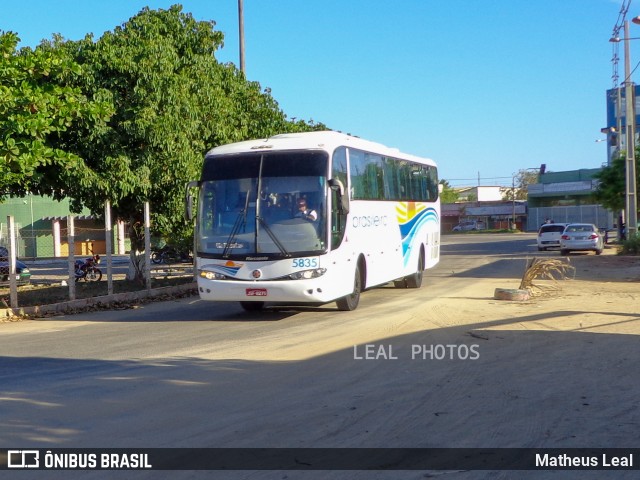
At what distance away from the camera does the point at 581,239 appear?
1454 inches

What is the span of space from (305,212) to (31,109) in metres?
6.16

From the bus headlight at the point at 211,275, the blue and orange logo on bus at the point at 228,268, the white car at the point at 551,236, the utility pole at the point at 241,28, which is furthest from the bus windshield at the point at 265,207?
the white car at the point at 551,236

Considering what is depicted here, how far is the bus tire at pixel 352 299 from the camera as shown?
16.0m

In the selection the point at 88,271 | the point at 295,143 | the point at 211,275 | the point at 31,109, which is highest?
the point at 31,109

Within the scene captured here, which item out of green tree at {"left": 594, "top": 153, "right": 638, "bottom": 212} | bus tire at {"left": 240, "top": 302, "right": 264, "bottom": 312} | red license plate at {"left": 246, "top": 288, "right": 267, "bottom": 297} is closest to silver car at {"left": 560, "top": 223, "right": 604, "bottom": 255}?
green tree at {"left": 594, "top": 153, "right": 638, "bottom": 212}

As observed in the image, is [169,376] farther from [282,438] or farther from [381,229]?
[381,229]

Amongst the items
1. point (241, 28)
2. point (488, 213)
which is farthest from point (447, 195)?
point (241, 28)

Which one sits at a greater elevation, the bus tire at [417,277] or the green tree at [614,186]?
the green tree at [614,186]

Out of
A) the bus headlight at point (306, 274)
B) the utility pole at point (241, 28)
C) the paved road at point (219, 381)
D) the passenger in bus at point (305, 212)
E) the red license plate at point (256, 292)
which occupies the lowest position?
the paved road at point (219, 381)

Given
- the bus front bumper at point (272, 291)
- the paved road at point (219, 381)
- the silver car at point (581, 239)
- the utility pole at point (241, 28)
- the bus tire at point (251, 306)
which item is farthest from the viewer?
the silver car at point (581, 239)

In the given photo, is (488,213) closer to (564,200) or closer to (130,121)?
(564,200)

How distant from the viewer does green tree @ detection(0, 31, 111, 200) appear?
1558 cm

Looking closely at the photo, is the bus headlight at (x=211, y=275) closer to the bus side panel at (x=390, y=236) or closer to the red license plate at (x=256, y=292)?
the red license plate at (x=256, y=292)

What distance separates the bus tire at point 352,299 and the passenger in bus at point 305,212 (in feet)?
6.76
